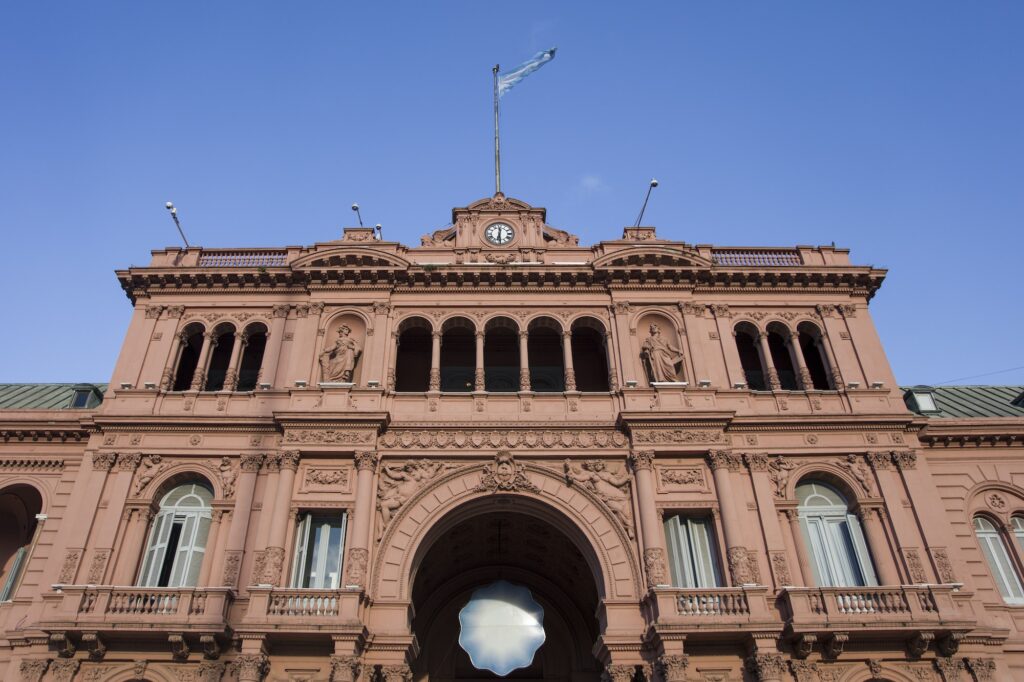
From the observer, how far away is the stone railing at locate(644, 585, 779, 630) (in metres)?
22.6

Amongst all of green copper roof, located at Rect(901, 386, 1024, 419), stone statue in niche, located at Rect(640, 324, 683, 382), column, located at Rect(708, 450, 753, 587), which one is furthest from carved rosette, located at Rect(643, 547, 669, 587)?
green copper roof, located at Rect(901, 386, 1024, 419)

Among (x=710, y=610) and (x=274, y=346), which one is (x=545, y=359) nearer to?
(x=274, y=346)

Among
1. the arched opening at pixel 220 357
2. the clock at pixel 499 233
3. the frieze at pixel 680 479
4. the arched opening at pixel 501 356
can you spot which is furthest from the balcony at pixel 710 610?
the arched opening at pixel 220 357

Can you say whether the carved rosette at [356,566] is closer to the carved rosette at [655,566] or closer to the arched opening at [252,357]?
the carved rosette at [655,566]

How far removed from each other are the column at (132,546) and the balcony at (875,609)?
830 inches

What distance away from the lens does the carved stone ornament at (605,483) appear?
25.7m

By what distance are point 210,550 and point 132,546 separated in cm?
266

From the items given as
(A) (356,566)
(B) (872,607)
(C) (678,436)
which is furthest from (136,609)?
(B) (872,607)

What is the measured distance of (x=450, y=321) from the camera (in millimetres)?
30188

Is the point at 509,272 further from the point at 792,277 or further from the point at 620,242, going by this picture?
the point at 792,277

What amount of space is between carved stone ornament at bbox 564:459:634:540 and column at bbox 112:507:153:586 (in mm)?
14571

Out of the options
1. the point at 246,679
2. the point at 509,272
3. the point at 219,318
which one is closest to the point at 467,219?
the point at 509,272

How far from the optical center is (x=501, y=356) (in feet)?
106

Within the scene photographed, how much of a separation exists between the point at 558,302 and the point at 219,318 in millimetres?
13817
